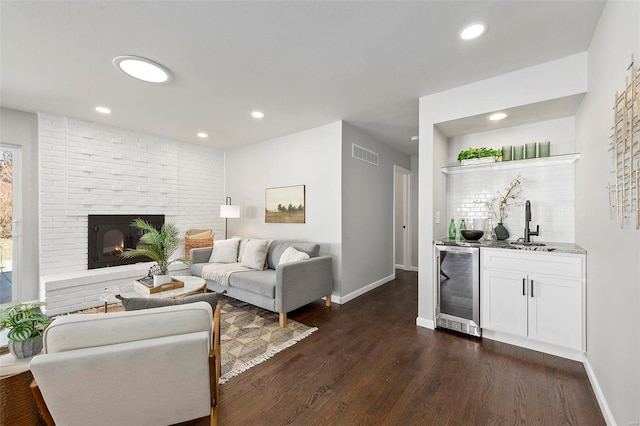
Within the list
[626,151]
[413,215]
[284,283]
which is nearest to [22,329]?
[284,283]

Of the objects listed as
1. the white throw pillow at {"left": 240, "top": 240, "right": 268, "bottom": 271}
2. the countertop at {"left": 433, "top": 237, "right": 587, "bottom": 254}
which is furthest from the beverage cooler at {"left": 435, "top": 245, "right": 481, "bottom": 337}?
the white throw pillow at {"left": 240, "top": 240, "right": 268, "bottom": 271}

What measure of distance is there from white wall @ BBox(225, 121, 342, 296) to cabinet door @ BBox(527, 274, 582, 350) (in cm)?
218

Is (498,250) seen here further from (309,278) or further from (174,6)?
(174,6)

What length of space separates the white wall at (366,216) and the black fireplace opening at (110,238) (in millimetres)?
3548

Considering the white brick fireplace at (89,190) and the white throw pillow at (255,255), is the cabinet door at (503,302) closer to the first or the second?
the white throw pillow at (255,255)

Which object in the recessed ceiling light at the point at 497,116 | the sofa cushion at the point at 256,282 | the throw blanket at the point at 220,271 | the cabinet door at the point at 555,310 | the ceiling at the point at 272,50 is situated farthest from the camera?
the throw blanket at the point at 220,271

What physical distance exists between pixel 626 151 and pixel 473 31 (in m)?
1.28

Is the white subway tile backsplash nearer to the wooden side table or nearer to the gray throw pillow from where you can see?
the gray throw pillow

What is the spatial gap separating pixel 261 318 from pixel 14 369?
7.14 feet

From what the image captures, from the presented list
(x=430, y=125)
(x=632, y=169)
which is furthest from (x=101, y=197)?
(x=632, y=169)

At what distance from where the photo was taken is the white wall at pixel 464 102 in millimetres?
2299

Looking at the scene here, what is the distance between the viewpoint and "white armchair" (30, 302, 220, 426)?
1.13 metres

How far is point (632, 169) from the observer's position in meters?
1.27

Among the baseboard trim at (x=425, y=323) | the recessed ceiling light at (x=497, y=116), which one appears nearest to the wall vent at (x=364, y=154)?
the recessed ceiling light at (x=497, y=116)
